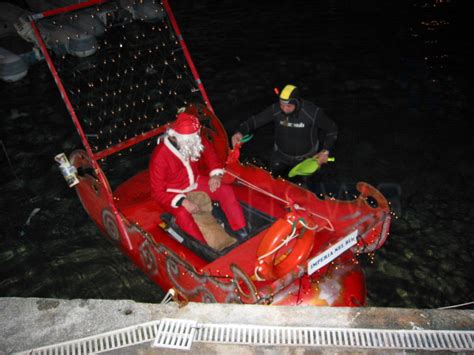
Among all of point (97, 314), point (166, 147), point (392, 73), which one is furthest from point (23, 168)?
point (392, 73)

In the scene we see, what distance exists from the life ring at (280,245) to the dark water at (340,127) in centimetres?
173

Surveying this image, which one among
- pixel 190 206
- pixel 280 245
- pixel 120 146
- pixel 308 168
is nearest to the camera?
pixel 280 245

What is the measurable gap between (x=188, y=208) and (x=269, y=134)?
4144mm

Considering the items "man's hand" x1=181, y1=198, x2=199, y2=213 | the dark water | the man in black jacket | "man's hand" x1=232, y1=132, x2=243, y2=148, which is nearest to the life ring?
"man's hand" x1=181, y1=198, x2=199, y2=213

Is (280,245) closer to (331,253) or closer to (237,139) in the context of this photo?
(331,253)

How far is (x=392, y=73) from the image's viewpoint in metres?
10.8

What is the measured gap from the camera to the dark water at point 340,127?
5898mm

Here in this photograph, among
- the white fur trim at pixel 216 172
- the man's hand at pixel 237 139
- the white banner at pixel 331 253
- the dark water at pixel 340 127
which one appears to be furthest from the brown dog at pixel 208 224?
the dark water at pixel 340 127

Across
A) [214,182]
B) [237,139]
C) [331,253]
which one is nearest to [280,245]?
[331,253]

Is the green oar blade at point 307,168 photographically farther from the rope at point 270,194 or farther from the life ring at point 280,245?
the life ring at point 280,245

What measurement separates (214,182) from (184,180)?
35 centimetres

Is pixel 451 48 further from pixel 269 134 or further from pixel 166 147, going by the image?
pixel 166 147

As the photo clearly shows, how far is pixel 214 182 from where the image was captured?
17.5ft

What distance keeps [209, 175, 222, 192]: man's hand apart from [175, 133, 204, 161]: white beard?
381mm
